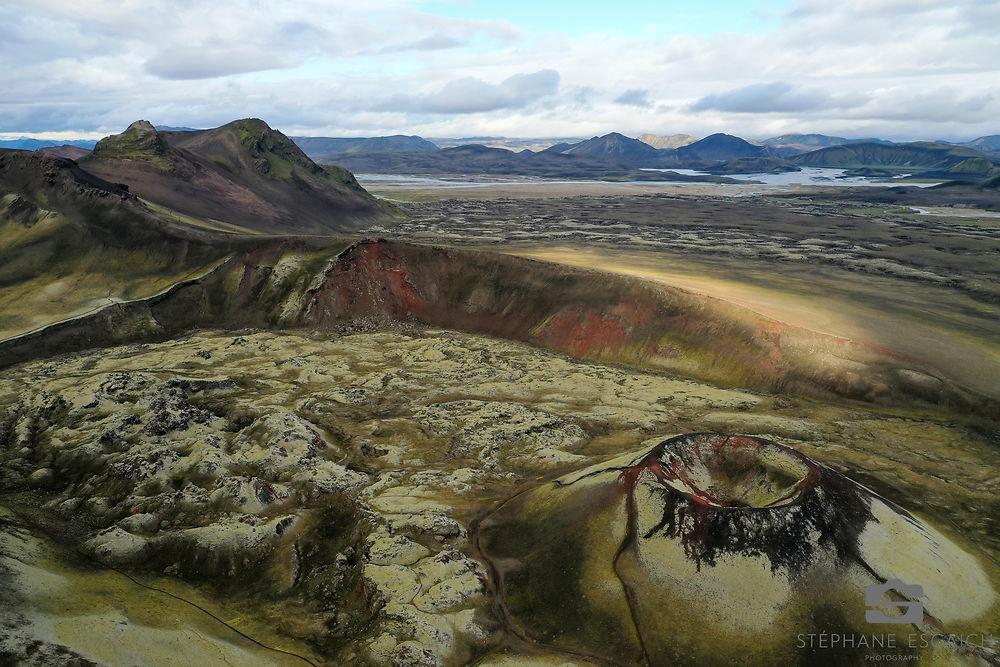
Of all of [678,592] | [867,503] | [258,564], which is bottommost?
[258,564]

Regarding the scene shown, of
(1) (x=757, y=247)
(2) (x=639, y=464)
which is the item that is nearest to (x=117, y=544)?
(2) (x=639, y=464)

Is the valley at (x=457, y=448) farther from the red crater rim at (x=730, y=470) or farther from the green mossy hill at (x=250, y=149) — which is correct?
the green mossy hill at (x=250, y=149)

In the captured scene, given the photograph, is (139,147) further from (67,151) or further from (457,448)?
(457,448)

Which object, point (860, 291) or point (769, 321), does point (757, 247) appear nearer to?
point (860, 291)

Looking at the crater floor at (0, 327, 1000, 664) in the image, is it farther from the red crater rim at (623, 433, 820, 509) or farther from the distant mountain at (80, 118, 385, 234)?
the distant mountain at (80, 118, 385, 234)

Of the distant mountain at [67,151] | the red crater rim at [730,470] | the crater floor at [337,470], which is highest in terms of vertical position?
the distant mountain at [67,151]

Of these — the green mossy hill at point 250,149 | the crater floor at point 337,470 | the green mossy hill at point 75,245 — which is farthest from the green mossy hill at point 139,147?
the crater floor at point 337,470

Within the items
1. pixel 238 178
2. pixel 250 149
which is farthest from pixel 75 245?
pixel 250 149
